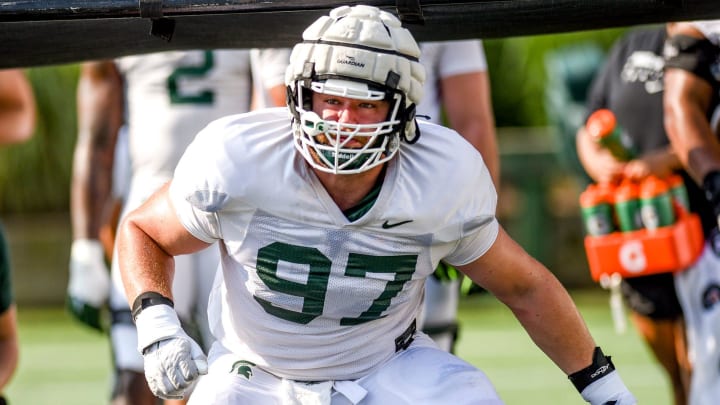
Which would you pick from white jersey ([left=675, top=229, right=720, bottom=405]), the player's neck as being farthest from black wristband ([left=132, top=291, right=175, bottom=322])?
white jersey ([left=675, top=229, right=720, bottom=405])

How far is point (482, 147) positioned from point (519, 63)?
7.77 metres

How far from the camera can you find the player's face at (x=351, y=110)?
12.5ft

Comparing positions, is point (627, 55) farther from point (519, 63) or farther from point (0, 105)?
point (519, 63)

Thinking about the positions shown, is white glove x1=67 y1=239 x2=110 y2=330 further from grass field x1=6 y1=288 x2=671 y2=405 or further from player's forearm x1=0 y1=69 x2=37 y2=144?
grass field x1=6 y1=288 x2=671 y2=405

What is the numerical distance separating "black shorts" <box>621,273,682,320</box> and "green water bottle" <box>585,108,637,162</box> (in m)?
0.57

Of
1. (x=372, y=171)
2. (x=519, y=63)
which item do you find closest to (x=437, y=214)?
(x=372, y=171)

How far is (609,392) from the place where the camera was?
4109 mm

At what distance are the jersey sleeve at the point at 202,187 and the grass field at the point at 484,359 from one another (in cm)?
415

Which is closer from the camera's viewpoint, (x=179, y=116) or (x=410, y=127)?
(x=410, y=127)

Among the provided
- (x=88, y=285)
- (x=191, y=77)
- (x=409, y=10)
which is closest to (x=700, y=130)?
(x=409, y=10)

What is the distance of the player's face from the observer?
3.79 m

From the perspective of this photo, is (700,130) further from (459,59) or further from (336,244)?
(336,244)

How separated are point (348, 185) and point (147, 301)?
620 mm

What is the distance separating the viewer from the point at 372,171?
12.8 feet
